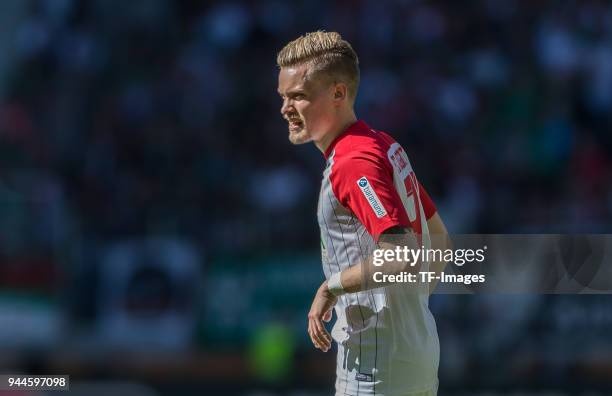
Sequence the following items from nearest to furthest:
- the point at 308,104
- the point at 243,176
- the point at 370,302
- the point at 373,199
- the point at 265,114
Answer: the point at 373,199 < the point at 370,302 < the point at 308,104 < the point at 243,176 < the point at 265,114

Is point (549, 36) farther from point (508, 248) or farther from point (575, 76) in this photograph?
point (508, 248)

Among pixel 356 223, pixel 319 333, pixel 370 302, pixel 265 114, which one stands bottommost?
pixel 319 333

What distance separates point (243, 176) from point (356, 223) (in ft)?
25.9

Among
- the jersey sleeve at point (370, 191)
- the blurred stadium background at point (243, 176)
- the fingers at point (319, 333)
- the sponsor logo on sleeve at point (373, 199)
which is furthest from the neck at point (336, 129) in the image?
the blurred stadium background at point (243, 176)

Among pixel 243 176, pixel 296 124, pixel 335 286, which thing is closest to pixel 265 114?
pixel 243 176

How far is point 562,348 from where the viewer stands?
381 inches

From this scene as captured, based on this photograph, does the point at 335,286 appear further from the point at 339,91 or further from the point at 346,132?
the point at 339,91

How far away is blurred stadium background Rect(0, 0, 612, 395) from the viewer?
999 centimetres

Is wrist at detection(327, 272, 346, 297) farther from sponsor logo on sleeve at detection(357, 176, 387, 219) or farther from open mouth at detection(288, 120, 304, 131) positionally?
open mouth at detection(288, 120, 304, 131)

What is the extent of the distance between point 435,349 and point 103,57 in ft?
A: 31.8

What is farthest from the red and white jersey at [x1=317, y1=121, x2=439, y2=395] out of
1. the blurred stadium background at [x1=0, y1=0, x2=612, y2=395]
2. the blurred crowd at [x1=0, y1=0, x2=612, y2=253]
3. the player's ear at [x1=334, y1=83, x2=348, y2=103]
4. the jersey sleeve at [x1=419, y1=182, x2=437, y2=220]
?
the blurred crowd at [x1=0, y1=0, x2=612, y2=253]

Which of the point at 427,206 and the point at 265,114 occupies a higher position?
the point at 265,114

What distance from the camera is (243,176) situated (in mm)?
11727

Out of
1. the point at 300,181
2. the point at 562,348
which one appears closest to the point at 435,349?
the point at 562,348
